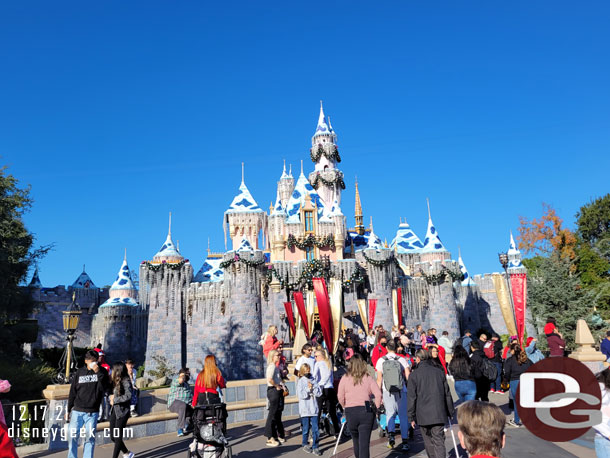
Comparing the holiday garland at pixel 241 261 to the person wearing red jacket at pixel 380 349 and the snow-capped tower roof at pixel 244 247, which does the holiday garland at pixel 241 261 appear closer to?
the snow-capped tower roof at pixel 244 247

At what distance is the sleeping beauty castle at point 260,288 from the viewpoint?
98.9 feet

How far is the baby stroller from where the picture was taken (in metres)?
6.06

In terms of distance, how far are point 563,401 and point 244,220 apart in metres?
33.6

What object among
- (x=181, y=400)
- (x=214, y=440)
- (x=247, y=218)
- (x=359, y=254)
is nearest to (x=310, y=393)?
(x=214, y=440)

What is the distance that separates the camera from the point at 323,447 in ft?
26.2

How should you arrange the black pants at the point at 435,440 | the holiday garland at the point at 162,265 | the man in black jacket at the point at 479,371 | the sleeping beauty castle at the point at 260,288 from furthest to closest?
the holiday garland at the point at 162,265
the sleeping beauty castle at the point at 260,288
the man in black jacket at the point at 479,371
the black pants at the point at 435,440

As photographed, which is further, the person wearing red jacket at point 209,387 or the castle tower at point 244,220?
the castle tower at point 244,220

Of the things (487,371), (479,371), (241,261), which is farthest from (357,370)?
(241,261)

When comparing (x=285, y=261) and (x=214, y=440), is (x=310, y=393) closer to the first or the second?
(x=214, y=440)

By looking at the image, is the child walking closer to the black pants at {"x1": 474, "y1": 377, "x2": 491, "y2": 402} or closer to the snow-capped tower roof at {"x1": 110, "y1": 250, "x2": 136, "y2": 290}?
the black pants at {"x1": 474, "y1": 377, "x2": 491, "y2": 402}

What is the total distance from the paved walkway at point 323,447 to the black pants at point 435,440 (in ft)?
4.25

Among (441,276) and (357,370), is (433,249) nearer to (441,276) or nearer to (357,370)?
(441,276)

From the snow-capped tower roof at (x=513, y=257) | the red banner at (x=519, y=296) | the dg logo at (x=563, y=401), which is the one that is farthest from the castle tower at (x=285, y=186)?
the dg logo at (x=563, y=401)

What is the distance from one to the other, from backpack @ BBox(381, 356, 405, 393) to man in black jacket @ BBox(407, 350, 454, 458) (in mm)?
1421
